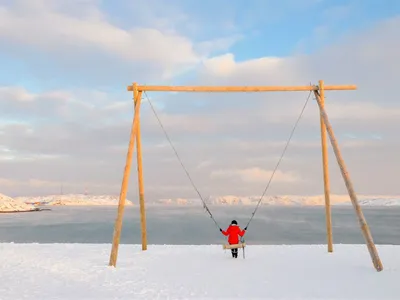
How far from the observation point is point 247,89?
13.2 meters

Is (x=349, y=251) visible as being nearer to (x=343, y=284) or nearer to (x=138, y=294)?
(x=343, y=284)

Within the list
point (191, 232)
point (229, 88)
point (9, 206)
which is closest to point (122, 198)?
point (229, 88)

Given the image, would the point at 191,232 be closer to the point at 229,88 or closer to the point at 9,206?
the point at 229,88

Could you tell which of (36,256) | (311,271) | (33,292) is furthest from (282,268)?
(36,256)

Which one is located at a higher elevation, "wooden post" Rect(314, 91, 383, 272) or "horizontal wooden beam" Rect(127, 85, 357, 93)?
"horizontal wooden beam" Rect(127, 85, 357, 93)

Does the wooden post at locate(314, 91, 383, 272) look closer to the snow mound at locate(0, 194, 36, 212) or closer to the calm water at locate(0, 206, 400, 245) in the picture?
the calm water at locate(0, 206, 400, 245)

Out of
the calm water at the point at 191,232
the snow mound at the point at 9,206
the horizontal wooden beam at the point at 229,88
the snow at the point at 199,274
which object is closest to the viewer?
the snow at the point at 199,274

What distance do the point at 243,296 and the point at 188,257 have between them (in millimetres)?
5481

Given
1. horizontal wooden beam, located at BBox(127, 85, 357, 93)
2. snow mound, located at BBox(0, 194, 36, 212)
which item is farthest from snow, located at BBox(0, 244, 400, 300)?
snow mound, located at BBox(0, 194, 36, 212)

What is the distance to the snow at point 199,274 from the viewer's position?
7934 mm

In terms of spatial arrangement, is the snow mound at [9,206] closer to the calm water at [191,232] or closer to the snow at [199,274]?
the calm water at [191,232]

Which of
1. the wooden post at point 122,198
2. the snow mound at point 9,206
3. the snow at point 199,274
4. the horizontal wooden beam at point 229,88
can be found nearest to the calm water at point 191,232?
the snow at point 199,274

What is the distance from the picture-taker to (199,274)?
32.8 feet

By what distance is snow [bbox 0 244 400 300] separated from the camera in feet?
26.0
